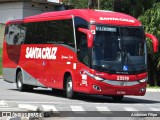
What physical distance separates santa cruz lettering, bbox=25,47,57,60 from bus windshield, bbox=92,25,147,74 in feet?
10.4

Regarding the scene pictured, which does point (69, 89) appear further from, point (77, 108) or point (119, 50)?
point (77, 108)

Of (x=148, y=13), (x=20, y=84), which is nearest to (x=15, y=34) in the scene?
(x=20, y=84)

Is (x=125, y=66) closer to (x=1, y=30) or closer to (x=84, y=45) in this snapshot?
(x=84, y=45)

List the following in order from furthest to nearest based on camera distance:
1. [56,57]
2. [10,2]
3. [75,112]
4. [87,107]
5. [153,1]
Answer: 1. [10,2]
2. [153,1]
3. [56,57]
4. [87,107]
5. [75,112]

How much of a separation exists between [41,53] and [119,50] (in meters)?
5.04

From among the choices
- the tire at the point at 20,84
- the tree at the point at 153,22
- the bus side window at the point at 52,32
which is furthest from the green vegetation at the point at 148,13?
the bus side window at the point at 52,32

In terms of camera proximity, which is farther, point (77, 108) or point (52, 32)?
point (52, 32)

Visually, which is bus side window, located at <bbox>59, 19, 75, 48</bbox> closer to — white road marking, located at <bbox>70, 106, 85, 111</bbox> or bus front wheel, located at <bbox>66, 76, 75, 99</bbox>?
bus front wheel, located at <bbox>66, 76, 75, 99</bbox>

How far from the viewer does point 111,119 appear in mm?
14086

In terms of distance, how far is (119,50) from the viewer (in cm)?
1952

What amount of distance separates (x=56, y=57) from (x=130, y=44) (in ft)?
12.0

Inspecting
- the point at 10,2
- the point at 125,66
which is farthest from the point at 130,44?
the point at 10,2

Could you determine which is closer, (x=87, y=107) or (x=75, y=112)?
(x=75, y=112)

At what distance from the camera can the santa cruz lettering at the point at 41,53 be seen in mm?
22188
